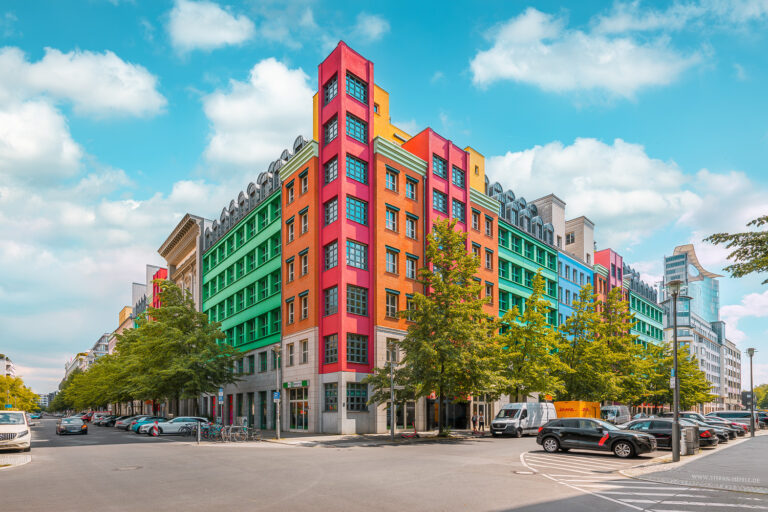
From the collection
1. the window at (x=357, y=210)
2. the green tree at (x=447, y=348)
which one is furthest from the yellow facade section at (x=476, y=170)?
the green tree at (x=447, y=348)

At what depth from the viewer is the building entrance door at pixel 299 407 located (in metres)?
42.5

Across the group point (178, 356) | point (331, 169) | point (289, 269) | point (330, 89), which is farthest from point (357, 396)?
point (330, 89)

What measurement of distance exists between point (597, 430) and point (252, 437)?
20.3m

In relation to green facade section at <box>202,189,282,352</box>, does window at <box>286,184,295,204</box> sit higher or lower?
higher

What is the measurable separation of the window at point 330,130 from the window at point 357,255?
8.19 metres

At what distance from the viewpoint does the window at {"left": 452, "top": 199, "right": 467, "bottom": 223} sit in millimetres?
50625

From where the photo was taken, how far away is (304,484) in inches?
575

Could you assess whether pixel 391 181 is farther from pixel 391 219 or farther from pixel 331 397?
pixel 331 397

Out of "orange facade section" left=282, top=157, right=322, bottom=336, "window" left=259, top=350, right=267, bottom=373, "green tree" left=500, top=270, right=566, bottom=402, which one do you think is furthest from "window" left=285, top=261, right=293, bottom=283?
"green tree" left=500, top=270, right=566, bottom=402

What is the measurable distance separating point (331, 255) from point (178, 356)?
54.8ft

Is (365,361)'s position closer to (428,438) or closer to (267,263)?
(428,438)

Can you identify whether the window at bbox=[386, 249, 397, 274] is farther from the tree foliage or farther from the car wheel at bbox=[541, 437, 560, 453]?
the car wheel at bbox=[541, 437, 560, 453]

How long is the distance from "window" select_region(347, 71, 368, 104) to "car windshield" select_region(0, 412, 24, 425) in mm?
29088

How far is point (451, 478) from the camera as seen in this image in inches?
634
